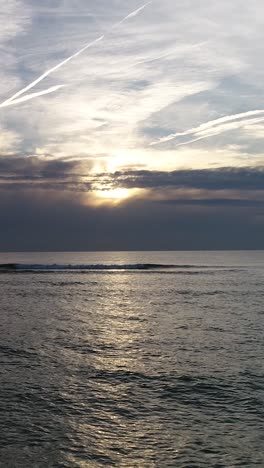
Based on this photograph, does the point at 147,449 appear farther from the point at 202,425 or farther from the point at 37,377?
the point at 37,377

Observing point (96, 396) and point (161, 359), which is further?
point (161, 359)

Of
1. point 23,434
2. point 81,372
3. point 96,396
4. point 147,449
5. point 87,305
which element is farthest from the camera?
point 87,305

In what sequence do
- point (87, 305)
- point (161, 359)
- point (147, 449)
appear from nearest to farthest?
1. point (147, 449)
2. point (161, 359)
3. point (87, 305)

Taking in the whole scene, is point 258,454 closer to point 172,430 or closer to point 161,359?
point 172,430

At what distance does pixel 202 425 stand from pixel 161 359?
305 inches

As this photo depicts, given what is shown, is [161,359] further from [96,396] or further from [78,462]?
[78,462]

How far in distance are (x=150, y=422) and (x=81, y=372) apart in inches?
235

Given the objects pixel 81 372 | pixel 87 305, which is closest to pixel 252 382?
pixel 81 372

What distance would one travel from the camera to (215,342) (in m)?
23.7

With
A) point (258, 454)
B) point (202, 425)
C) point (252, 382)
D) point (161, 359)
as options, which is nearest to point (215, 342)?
point (161, 359)

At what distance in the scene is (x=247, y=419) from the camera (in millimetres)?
12609

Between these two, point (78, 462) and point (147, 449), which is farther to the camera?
point (147, 449)

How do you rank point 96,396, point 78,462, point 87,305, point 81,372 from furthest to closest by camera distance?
point 87,305 < point 81,372 < point 96,396 < point 78,462

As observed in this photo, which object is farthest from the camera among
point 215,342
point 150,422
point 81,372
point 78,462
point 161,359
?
point 215,342
